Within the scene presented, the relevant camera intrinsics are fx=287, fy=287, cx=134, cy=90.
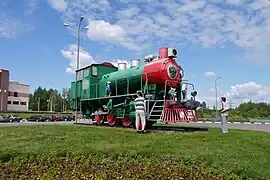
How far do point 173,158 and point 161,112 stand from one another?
6.64m

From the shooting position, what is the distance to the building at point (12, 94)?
9731 cm

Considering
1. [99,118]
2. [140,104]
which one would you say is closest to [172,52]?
[140,104]

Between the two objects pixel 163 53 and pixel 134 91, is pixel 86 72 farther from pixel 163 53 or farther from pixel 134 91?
pixel 163 53

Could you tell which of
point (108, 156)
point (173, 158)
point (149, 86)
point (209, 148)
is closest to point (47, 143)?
point (108, 156)

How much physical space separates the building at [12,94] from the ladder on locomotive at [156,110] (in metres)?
92.0

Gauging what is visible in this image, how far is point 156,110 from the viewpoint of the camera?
49.4 feet

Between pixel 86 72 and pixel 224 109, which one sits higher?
pixel 86 72

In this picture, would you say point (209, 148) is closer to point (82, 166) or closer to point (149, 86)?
point (82, 166)

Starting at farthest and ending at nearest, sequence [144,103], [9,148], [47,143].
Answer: [144,103] → [47,143] → [9,148]

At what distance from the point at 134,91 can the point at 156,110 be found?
10.7 ft

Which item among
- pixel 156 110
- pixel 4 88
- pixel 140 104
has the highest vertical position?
pixel 4 88

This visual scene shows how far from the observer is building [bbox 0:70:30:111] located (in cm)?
9731

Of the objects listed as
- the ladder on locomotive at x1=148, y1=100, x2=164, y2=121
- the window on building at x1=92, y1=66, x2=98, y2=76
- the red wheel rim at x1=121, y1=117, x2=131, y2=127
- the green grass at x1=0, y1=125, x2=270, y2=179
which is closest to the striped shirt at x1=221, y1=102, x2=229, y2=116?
the ladder on locomotive at x1=148, y1=100, x2=164, y2=121

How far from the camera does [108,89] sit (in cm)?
1917
